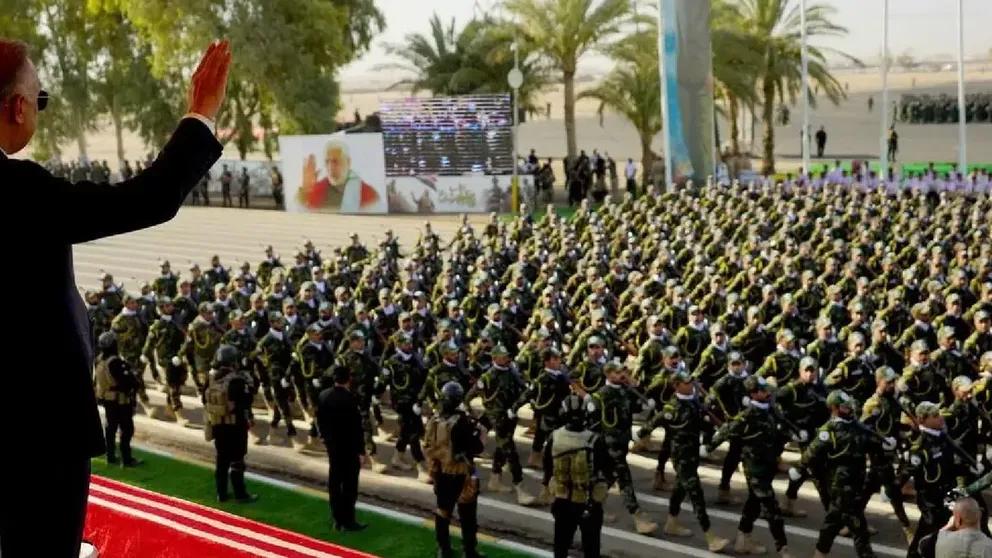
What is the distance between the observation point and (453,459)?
882 centimetres

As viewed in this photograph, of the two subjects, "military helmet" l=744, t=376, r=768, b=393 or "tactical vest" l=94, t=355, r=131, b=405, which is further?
"tactical vest" l=94, t=355, r=131, b=405

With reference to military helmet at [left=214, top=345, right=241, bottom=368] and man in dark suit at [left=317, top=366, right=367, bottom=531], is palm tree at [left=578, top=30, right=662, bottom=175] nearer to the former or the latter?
military helmet at [left=214, top=345, right=241, bottom=368]

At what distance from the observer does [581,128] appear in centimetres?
7606

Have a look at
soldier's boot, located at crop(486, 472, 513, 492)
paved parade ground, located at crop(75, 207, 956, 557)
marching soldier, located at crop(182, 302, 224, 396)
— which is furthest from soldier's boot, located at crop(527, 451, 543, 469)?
marching soldier, located at crop(182, 302, 224, 396)

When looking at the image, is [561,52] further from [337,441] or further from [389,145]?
[337,441]

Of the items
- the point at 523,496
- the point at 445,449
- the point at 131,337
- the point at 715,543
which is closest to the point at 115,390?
the point at 131,337

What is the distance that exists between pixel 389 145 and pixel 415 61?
11.0 m

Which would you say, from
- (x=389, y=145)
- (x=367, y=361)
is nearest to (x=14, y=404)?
(x=367, y=361)

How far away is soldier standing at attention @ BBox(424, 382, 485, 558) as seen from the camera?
8.81 meters

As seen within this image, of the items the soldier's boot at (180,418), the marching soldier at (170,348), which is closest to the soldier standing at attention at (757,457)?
the soldier's boot at (180,418)

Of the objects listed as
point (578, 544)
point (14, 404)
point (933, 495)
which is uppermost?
point (14, 404)

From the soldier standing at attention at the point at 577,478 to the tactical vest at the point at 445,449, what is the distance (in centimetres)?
75

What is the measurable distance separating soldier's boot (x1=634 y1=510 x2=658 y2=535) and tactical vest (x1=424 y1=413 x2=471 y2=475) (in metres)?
1.95

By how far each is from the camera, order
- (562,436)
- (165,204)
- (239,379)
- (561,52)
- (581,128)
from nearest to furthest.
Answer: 1. (165,204)
2. (562,436)
3. (239,379)
4. (561,52)
5. (581,128)
